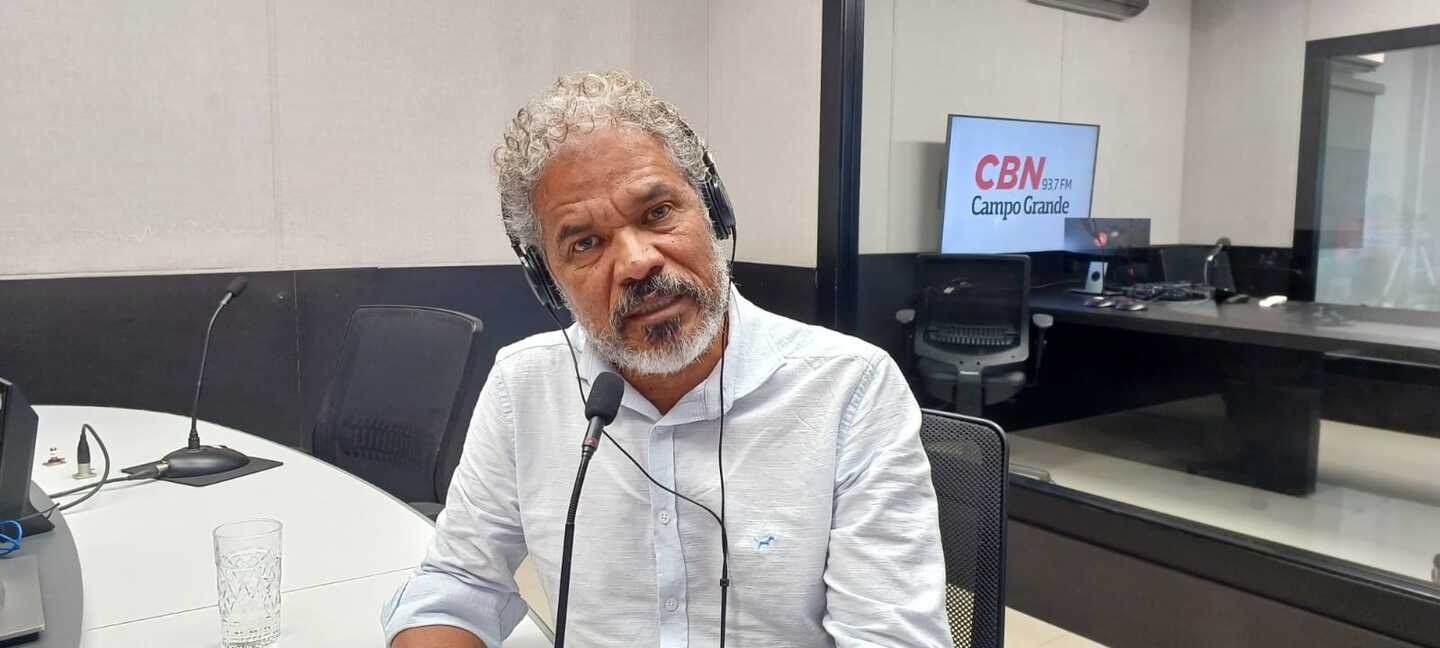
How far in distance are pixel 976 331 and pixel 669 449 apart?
2.62 m

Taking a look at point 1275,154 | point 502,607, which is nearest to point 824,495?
point 502,607

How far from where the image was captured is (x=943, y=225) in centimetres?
353

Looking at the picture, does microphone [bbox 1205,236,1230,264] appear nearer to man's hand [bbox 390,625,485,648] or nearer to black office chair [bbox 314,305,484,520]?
black office chair [bbox 314,305,484,520]

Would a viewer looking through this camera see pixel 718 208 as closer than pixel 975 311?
Yes

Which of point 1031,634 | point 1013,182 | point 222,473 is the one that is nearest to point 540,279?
point 222,473

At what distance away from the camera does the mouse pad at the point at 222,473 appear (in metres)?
1.74

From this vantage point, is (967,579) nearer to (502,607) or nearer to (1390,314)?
(502,607)

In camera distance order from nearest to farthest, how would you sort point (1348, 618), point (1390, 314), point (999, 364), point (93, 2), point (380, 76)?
point (1348, 618) < point (1390, 314) < point (93, 2) < point (380, 76) < point (999, 364)

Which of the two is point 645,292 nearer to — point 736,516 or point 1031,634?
point 736,516

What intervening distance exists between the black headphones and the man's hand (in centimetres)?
40

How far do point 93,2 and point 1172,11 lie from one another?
3.39 metres

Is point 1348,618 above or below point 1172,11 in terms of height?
below

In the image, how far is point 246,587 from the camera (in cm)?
109

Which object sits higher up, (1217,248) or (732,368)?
(1217,248)
